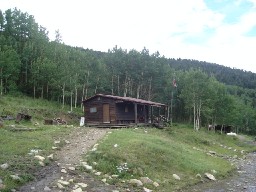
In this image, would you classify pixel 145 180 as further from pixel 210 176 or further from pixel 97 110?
pixel 97 110

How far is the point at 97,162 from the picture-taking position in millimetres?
17562

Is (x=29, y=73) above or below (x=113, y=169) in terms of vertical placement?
above

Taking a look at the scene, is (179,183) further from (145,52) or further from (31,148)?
(145,52)

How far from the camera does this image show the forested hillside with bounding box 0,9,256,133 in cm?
5716

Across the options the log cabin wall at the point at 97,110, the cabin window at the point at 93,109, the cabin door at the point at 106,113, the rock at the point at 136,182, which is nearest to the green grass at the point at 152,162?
the rock at the point at 136,182

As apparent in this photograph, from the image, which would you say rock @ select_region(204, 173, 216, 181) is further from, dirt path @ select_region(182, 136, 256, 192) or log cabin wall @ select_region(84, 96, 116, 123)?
log cabin wall @ select_region(84, 96, 116, 123)

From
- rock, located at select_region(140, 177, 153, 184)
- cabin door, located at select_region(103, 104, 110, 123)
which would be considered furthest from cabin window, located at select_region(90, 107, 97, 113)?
rock, located at select_region(140, 177, 153, 184)

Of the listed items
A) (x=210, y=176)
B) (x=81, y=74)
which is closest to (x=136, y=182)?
(x=210, y=176)

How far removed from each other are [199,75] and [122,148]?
162ft

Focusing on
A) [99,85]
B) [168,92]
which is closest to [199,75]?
[168,92]

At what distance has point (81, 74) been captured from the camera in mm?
63656

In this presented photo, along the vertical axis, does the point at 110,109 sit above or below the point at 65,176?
above

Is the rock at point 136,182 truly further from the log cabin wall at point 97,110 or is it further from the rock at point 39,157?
the log cabin wall at point 97,110

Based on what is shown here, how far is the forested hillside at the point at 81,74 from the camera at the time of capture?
5716 cm
